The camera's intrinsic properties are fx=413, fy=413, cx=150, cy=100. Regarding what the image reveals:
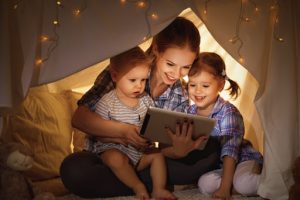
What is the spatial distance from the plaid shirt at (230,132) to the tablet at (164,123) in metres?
0.19

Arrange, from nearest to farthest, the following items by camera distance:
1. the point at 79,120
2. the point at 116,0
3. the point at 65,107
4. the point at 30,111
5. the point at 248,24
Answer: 1. the point at 116,0
2. the point at 248,24
3. the point at 79,120
4. the point at 30,111
5. the point at 65,107

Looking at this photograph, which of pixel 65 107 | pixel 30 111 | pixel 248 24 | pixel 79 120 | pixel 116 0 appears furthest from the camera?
pixel 65 107

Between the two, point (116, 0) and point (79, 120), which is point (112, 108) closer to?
point (79, 120)

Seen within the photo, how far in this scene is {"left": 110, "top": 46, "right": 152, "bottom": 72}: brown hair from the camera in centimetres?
170

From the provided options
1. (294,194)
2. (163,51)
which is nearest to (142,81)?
(163,51)

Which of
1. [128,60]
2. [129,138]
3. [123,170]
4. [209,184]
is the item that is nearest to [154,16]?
[128,60]

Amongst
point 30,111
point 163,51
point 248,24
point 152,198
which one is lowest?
point 152,198

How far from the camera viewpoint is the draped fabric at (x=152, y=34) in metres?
1.41

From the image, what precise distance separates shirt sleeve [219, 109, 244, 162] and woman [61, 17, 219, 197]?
3.1 inches

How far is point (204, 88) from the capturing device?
183 cm

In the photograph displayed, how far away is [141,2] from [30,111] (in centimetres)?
78

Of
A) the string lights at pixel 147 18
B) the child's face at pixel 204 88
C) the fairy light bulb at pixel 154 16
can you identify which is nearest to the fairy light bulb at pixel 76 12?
the string lights at pixel 147 18

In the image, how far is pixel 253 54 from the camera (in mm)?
1596

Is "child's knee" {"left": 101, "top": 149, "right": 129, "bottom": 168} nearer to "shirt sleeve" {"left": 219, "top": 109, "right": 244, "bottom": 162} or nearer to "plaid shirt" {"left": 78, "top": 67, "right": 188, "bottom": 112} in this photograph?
"plaid shirt" {"left": 78, "top": 67, "right": 188, "bottom": 112}
